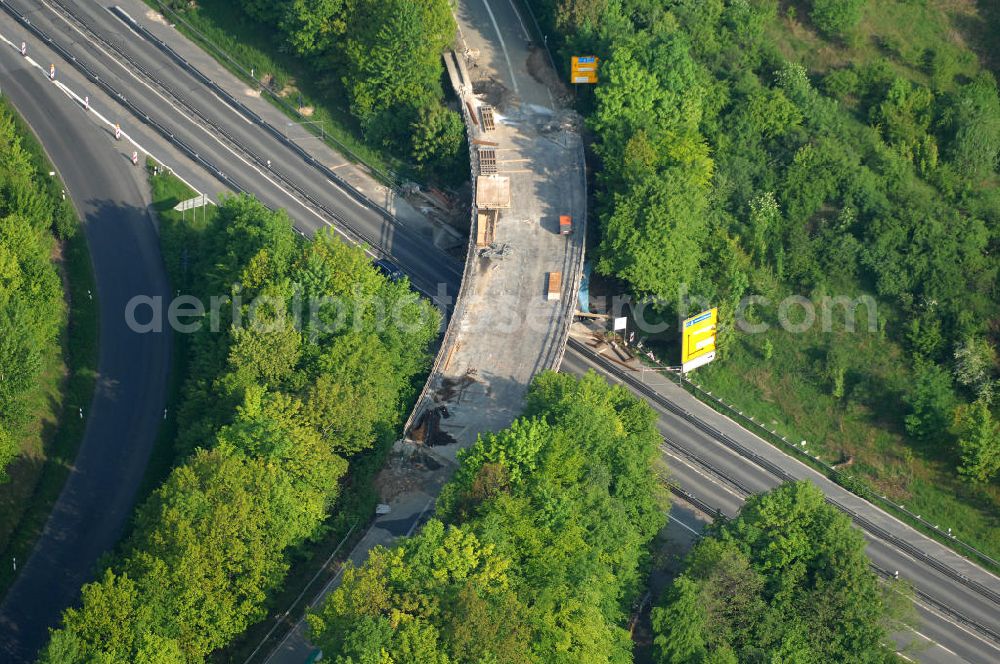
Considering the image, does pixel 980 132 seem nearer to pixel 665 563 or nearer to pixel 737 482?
pixel 737 482

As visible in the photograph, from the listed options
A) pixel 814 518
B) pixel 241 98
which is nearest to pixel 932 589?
pixel 814 518

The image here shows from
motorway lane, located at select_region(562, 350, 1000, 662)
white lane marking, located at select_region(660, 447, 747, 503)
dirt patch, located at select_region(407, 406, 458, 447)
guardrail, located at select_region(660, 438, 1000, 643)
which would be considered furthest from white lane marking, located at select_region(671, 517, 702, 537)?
dirt patch, located at select_region(407, 406, 458, 447)

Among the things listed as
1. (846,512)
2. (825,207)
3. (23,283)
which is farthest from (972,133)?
(23,283)

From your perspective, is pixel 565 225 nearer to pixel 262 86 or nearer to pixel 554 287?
pixel 554 287

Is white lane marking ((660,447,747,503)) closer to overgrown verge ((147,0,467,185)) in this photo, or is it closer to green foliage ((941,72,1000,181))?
overgrown verge ((147,0,467,185))

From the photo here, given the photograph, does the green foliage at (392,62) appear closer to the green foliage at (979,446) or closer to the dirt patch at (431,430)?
the dirt patch at (431,430)

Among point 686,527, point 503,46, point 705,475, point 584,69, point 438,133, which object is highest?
point 584,69
